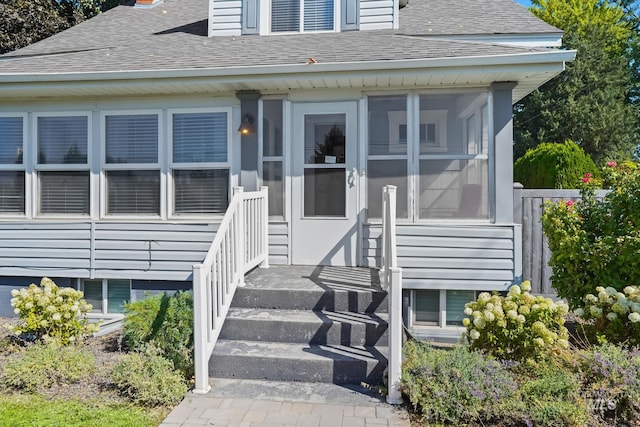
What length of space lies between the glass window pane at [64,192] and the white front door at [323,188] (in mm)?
2856

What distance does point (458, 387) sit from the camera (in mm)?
3096

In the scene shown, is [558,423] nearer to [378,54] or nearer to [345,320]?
[345,320]

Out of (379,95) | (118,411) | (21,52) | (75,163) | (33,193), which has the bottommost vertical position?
(118,411)

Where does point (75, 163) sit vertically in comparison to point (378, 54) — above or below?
below

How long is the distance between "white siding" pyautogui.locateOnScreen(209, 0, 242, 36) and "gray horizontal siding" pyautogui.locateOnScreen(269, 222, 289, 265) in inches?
120

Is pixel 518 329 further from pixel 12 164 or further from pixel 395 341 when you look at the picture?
pixel 12 164

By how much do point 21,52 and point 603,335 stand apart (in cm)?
833

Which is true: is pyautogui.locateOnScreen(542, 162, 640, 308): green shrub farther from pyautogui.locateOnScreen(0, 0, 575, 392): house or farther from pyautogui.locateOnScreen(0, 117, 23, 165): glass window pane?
pyautogui.locateOnScreen(0, 117, 23, 165): glass window pane

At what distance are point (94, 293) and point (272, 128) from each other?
3.33 metres

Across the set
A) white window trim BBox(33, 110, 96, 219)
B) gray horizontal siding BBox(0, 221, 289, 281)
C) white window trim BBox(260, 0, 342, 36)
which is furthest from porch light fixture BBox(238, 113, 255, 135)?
white window trim BBox(33, 110, 96, 219)

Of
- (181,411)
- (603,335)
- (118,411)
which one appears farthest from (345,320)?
(603,335)

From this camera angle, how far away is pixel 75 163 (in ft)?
19.1

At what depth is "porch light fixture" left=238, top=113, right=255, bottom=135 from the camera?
17.9 feet

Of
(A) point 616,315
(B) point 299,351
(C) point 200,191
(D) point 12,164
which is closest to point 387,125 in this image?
(C) point 200,191
